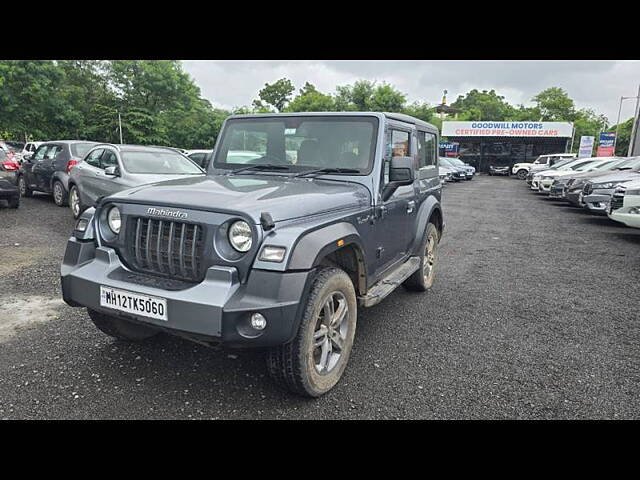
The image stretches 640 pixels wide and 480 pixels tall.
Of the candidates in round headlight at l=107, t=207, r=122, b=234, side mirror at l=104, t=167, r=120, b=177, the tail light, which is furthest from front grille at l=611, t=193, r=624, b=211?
the tail light

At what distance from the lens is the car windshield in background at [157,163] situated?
831cm

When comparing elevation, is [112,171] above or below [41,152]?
below

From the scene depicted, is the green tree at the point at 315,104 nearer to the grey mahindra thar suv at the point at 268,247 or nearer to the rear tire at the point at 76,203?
the rear tire at the point at 76,203

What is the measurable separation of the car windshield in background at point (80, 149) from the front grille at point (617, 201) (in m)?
11.6

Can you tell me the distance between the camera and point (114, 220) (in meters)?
3.07

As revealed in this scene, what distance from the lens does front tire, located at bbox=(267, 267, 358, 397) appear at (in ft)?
8.79

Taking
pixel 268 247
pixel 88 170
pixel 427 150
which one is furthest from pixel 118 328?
pixel 88 170

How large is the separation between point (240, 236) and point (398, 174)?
164cm

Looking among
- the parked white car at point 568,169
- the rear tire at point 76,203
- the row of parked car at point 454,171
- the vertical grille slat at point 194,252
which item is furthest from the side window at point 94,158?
the row of parked car at point 454,171

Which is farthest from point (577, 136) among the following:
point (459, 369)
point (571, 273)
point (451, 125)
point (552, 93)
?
point (459, 369)

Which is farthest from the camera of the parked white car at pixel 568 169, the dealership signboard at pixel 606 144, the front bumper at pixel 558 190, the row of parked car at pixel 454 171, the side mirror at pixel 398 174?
the dealership signboard at pixel 606 144

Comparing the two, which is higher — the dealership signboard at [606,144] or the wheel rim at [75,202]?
the dealership signboard at [606,144]

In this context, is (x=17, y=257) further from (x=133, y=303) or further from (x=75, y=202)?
(x=133, y=303)

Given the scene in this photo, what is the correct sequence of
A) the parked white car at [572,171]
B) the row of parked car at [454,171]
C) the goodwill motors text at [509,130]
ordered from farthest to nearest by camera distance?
the goodwill motors text at [509,130]
the row of parked car at [454,171]
the parked white car at [572,171]
